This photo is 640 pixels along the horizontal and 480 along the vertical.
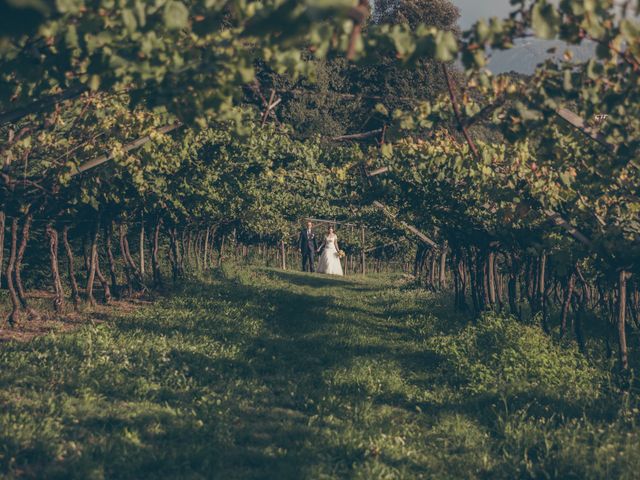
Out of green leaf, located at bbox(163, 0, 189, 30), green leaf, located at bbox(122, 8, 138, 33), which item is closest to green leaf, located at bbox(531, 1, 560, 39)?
green leaf, located at bbox(163, 0, 189, 30)

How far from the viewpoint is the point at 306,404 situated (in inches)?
374

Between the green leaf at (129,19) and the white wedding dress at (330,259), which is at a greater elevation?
the green leaf at (129,19)

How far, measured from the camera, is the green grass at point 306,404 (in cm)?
725

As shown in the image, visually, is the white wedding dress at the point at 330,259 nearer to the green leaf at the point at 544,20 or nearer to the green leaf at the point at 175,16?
the green leaf at the point at 544,20

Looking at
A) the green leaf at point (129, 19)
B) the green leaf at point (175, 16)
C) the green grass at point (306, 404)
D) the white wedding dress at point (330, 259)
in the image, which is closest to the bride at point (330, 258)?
the white wedding dress at point (330, 259)

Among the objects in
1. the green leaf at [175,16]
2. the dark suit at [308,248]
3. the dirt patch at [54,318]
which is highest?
the green leaf at [175,16]

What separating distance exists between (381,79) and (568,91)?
40756 mm

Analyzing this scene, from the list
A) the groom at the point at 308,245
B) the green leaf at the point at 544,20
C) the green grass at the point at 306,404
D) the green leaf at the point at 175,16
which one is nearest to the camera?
the green leaf at the point at 175,16

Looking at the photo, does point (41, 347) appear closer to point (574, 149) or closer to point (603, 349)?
point (574, 149)

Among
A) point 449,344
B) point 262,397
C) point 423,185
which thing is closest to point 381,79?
point 423,185

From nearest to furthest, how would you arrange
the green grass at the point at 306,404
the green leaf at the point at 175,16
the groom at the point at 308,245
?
1. the green leaf at the point at 175,16
2. the green grass at the point at 306,404
3. the groom at the point at 308,245

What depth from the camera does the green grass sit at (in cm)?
725

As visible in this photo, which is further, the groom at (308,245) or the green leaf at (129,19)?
the groom at (308,245)

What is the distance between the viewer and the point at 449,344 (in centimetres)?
1366
